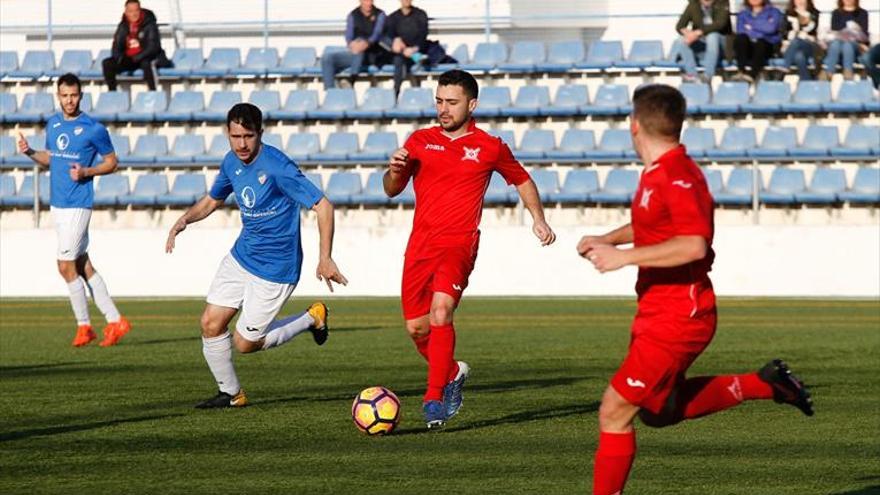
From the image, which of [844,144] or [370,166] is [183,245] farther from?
[844,144]

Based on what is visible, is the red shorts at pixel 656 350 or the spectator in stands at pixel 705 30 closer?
the red shorts at pixel 656 350

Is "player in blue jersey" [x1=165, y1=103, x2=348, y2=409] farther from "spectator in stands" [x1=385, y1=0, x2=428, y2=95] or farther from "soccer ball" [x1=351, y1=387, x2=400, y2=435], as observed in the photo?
"spectator in stands" [x1=385, y1=0, x2=428, y2=95]

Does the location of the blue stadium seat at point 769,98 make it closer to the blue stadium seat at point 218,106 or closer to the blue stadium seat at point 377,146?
the blue stadium seat at point 377,146

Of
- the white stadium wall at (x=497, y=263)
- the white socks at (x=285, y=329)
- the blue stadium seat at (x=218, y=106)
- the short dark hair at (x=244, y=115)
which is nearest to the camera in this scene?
the short dark hair at (x=244, y=115)

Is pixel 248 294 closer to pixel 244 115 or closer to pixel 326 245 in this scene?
pixel 326 245

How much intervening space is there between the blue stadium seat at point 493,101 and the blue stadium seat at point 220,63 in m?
4.40

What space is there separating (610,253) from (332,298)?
1697 cm

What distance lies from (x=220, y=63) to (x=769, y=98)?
9.14m

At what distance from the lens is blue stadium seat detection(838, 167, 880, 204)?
23672 millimetres

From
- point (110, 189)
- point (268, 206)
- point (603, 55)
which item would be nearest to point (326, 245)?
point (268, 206)

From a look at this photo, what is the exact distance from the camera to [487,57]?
91.0ft

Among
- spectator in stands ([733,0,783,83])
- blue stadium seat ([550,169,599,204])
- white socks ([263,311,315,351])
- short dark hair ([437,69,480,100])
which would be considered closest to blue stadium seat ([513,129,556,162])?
blue stadium seat ([550,169,599,204])

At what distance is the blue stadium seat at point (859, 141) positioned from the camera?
2455 cm

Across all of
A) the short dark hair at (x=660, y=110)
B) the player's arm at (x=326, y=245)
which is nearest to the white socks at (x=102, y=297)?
the player's arm at (x=326, y=245)
